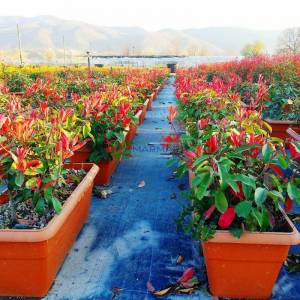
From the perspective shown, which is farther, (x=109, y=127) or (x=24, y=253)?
(x=109, y=127)

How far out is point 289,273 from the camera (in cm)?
232

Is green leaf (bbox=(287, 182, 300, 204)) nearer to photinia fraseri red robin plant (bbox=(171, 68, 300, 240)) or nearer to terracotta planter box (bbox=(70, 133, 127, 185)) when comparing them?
photinia fraseri red robin plant (bbox=(171, 68, 300, 240))

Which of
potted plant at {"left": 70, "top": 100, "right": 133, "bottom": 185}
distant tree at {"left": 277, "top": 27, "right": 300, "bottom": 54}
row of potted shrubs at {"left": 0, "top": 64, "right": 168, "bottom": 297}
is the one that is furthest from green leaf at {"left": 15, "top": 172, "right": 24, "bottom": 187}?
distant tree at {"left": 277, "top": 27, "right": 300, "bottom": 54}

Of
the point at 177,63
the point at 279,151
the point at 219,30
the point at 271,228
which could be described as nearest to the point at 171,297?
the point at 271,228

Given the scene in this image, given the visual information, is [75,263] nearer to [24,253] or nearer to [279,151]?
[24,253]

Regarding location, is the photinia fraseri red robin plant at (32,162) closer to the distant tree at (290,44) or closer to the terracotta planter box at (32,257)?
the terracotta planter box at (32,257)

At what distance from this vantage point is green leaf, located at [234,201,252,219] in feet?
5.86

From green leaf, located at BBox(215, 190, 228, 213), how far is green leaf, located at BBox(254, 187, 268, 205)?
0.49 ft

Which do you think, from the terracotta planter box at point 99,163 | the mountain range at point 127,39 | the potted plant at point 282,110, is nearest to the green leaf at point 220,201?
the terracotta planter box at point 99,163

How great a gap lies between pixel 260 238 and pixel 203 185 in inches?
16.4

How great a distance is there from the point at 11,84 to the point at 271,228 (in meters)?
9.82

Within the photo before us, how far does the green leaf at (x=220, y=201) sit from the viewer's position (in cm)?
182

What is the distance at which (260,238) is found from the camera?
6.19 feet

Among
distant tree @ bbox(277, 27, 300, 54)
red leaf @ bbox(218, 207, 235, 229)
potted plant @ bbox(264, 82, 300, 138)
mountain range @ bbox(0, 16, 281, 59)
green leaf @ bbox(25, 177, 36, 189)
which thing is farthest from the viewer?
mountain range @ bbox(0, 16, 281, 59)
